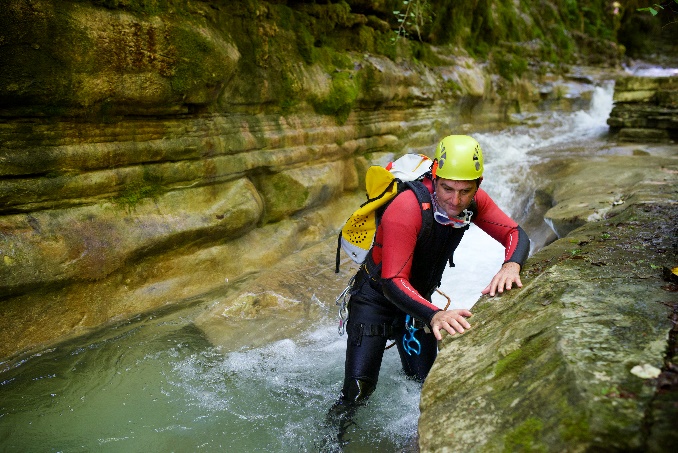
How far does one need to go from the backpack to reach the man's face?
137mm

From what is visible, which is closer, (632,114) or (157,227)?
(157,227)

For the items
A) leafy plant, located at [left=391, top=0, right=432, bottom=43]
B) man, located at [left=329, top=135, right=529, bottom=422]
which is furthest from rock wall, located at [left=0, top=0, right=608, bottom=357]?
man, located at [left=329, top=135, right=529, bottom=422]

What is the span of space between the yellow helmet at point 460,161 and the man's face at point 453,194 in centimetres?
4

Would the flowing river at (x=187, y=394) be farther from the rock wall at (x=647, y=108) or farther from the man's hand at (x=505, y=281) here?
the rock wall at (x=647, y=108)

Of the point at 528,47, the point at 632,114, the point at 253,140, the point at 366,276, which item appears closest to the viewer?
the point at 366,276

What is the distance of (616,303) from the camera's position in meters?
2.40

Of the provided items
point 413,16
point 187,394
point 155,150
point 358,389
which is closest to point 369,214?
point 358,389

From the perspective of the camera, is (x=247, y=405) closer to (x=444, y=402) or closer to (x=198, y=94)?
(x=444, y=402)

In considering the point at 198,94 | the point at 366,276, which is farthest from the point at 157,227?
the point at 366,276

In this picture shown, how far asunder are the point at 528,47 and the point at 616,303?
15.0 m

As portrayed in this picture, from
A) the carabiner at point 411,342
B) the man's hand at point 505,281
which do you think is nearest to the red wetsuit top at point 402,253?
the man's hand at point 505,281

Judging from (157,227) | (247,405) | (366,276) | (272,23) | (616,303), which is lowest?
(247,405)

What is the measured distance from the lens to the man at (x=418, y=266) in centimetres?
293

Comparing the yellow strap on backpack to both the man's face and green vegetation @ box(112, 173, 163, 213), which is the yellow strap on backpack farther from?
green vegetation @ box(112, 173, 163, 213)
